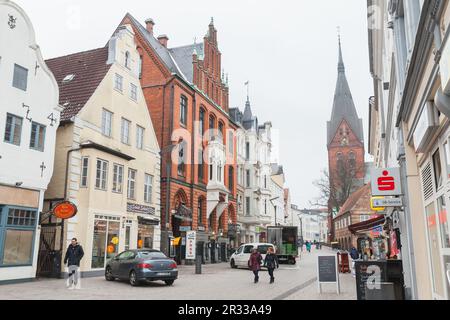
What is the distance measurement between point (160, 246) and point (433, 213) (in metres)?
22.6

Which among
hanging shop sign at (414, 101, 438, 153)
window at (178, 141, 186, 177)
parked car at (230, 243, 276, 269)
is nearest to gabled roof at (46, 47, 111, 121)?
window at (178, 141, 186, 177)

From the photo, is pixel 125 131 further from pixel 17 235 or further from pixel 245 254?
pixel 245 254

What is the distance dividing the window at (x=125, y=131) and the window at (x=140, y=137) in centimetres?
95

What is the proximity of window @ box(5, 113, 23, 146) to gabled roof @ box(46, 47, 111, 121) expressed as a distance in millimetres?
3714

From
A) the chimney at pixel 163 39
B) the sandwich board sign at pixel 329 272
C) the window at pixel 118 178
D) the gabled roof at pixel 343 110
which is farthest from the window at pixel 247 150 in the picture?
the gabled roof at pixel 343 110

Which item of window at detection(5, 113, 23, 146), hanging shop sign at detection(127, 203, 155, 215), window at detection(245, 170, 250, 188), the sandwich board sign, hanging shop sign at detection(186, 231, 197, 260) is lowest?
the sandwich board sign

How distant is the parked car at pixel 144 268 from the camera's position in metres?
16.8

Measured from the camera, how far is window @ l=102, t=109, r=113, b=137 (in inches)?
938

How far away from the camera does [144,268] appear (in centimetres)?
1672

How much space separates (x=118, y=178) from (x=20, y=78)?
7.71 meters

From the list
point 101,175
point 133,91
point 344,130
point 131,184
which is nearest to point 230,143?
point 133,91

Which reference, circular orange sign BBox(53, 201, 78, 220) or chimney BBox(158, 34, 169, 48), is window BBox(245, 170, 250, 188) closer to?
chimney BBox(158, 34, 169, 48)

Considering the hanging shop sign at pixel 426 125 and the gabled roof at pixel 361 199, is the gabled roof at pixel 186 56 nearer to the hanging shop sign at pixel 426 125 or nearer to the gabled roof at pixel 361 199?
the hanging shop sign at pixel 426 125
